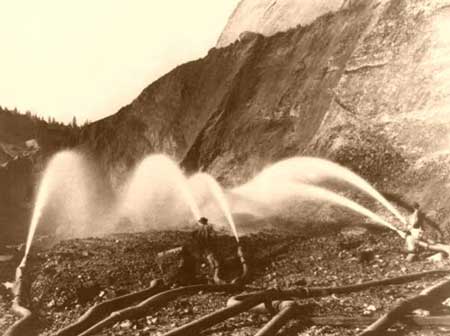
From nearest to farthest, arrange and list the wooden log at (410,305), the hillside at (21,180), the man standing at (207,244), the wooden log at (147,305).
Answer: the wooden log at (410,305) < the wooden log at (147,305) < the man standing at (207,244) < the hillside at (21,180)

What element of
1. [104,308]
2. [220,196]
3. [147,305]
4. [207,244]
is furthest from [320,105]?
[104,308]

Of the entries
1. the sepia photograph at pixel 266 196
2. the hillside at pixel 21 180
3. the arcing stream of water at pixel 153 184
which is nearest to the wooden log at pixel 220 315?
the sepia photograph at pixel 266 196

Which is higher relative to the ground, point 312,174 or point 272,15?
point 272,15

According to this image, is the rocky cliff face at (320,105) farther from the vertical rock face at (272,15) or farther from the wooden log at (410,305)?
the wooden log at (410,305)

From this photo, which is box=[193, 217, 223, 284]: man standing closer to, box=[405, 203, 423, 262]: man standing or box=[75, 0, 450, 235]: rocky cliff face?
box=[405, 203, 423, 262]: man standing

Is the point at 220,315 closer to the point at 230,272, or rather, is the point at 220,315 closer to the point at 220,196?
the point at 230,272

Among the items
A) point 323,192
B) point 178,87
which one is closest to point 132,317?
point 323,192
